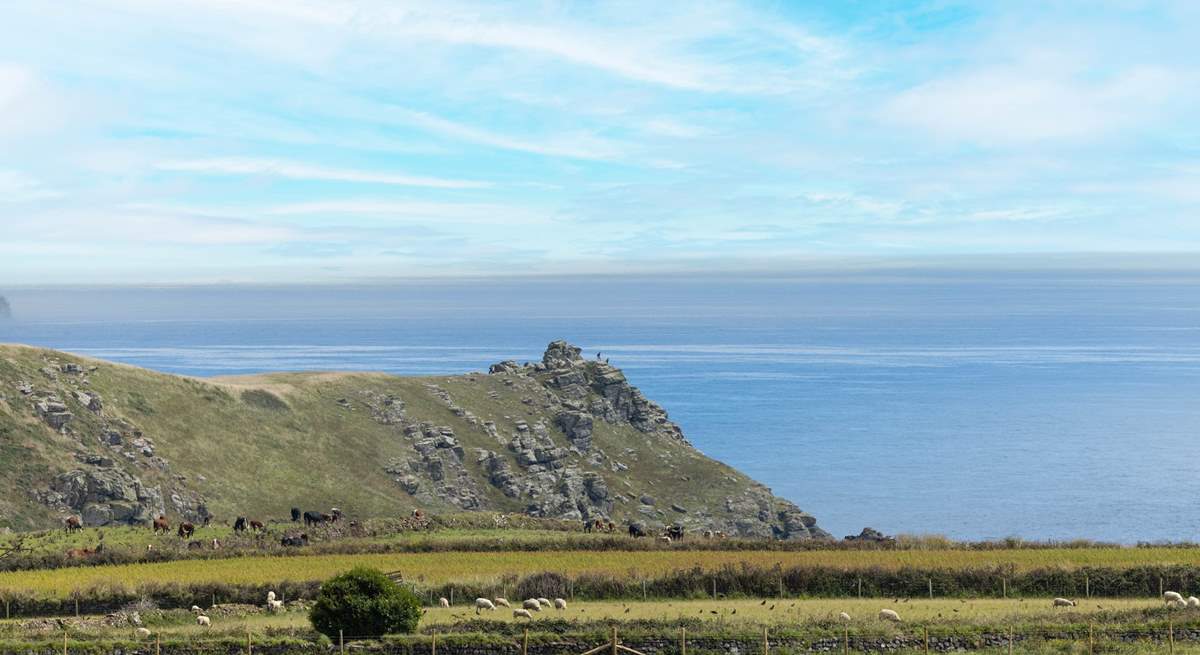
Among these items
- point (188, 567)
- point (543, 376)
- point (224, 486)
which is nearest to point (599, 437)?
point (543, 376)

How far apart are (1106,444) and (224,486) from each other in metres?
130

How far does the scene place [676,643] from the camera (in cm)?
4106

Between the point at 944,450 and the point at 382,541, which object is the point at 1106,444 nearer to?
the point at 944,450

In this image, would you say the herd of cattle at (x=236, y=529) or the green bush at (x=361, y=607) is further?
the herd of cattle at (x=236, y=529)

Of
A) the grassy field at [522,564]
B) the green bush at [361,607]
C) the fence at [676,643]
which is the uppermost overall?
the green bush at [361,607]

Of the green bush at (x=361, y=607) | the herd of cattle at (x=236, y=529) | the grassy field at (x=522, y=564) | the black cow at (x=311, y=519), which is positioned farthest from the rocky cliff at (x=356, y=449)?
the green bush at (x=361, y=607)

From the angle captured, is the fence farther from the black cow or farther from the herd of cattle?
the black cow

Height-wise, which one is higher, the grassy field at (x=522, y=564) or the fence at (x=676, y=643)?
the fence at (x=676, y=643)

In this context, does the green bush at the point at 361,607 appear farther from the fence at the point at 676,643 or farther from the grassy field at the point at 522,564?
the grassy field at the point at 522,564

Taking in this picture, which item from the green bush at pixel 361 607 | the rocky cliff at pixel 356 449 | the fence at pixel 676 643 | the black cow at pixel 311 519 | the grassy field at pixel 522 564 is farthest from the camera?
the rocky cliff at pixel 356 449

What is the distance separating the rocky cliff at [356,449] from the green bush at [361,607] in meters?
50.4

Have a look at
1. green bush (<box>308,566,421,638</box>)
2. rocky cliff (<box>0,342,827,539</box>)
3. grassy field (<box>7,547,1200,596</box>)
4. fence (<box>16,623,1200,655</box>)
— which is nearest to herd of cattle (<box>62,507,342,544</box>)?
grassy field (<box>7,547,1200,596</box>)

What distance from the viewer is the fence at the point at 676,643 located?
132 feet

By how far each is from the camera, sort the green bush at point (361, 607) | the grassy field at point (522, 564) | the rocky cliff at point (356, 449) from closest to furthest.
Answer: the green bush at point (361, 607) → the grassy field at point (522, 564) → the rocky cliff at point (356, 449)
